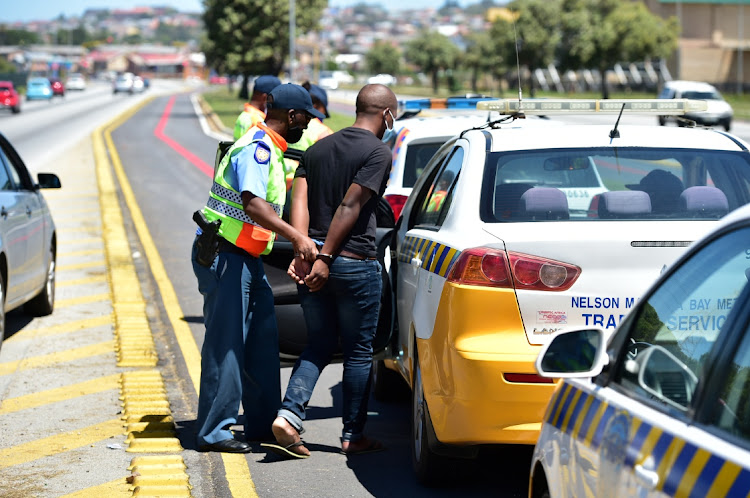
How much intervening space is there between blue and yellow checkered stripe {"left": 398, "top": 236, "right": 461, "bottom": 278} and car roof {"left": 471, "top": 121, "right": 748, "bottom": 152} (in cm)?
56

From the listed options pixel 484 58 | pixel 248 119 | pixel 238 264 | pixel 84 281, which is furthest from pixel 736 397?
pixel 484 58

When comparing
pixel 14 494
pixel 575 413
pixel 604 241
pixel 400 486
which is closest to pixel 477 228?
pixel 604 241

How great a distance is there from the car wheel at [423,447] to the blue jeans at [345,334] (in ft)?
1.28

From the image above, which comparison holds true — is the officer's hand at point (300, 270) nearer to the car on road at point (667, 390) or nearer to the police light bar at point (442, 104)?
the car on road at point (667, 390)

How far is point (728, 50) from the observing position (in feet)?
301

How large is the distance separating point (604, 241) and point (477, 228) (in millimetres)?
582

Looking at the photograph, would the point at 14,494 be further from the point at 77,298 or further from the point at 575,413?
the point at 77,298

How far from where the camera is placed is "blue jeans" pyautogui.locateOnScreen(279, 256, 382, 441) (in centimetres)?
576

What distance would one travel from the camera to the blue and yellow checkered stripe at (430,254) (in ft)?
16.4

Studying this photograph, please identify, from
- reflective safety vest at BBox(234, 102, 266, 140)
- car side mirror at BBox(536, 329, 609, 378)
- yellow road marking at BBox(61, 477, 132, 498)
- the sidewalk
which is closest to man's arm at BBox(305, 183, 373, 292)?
the sidewalk

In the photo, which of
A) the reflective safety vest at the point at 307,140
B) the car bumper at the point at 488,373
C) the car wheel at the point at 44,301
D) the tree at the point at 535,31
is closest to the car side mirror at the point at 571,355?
the car bumper at the point at 488,373

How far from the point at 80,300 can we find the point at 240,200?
18.0 feet

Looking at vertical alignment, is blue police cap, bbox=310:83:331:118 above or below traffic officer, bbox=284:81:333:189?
above

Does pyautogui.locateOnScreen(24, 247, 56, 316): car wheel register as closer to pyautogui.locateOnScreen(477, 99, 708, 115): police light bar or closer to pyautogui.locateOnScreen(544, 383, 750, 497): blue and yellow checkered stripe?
pyautogui.locateOnScreen(477, 99, 708, 115): police light bar
